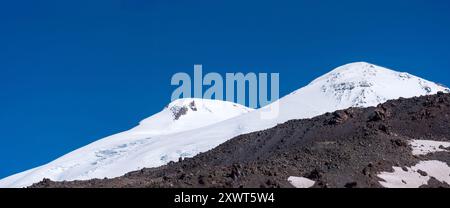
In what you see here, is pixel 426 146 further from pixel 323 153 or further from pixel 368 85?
pixel 368 85

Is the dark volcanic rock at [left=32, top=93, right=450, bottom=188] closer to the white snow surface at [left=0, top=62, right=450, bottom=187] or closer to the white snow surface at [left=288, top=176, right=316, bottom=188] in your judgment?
the white snow surface at [left=288, top=176, right=316, bottom=188]

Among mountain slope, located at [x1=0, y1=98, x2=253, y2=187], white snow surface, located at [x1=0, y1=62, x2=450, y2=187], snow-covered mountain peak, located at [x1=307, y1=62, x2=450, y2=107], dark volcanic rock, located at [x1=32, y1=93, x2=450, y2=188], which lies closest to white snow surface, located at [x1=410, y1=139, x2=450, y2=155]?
dark volcanic rock, located at [x1=32, y1=93, x2=450, y2=188]

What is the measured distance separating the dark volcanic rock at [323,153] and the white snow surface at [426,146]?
0.42m

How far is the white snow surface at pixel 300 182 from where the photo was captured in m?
24.1

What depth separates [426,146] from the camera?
98.9ft

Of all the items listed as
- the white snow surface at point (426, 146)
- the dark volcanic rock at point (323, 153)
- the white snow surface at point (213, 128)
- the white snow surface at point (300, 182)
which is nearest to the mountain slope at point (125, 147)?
the white snow surface at point (213, 128)

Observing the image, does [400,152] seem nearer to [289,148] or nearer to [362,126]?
[362,126]

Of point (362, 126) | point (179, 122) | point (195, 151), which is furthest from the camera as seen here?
point (179, 122)

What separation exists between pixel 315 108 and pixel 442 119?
159 ft

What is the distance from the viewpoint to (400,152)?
2877cm

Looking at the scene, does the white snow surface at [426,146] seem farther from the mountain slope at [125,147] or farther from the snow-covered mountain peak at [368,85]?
the snow-covered mountain peak at [368,85]
